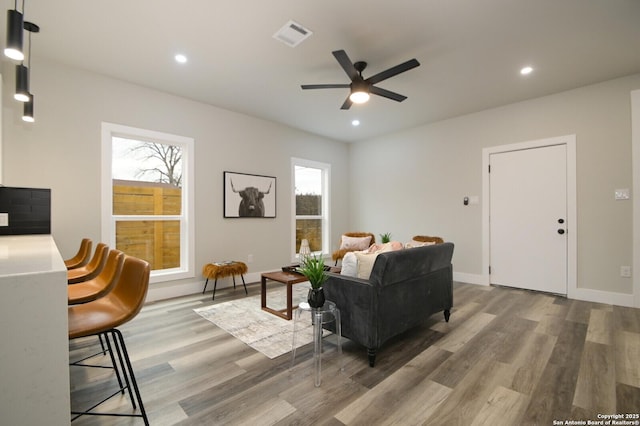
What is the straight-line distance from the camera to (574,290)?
12.5 feet

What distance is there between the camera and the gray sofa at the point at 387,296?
216 centimetres

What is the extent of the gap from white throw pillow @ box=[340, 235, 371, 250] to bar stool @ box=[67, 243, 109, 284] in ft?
12.3

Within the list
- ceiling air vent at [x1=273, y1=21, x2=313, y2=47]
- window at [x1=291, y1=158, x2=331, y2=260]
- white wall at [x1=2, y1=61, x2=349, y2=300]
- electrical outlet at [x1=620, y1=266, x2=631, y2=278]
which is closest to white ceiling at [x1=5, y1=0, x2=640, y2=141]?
ceiling air vent at [x1=273, y1=21, x2=313, y2=47]

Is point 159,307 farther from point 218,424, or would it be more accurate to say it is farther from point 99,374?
point 218,424

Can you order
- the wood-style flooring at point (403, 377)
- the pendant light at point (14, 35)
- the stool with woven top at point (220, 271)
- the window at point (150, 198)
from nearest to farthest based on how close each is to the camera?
the pendant light at point (14, 35) → the wood-style flooring at point (403, 377) → the window at point (150, 198) → the stool with woven top at point (220, 271)

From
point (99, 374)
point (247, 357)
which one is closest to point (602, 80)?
point (247, 357)

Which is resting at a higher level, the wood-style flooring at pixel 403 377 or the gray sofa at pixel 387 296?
the gray sofa at pixel 387 296

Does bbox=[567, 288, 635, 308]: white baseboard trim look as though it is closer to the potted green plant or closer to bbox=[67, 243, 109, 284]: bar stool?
the potted green plant

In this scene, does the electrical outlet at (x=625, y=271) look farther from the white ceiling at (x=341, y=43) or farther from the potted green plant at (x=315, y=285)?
the potted green plant at (x=315, y=285)

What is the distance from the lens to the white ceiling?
2301 mm

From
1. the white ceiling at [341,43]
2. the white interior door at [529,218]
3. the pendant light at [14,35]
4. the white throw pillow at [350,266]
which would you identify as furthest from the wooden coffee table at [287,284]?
the white interior door at [529,218]

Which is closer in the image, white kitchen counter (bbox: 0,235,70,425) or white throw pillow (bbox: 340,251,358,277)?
white kitchen counter (bbox: 0,235,70,425)

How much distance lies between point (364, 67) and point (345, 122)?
1.96 m

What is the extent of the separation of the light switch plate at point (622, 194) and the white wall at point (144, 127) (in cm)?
455
